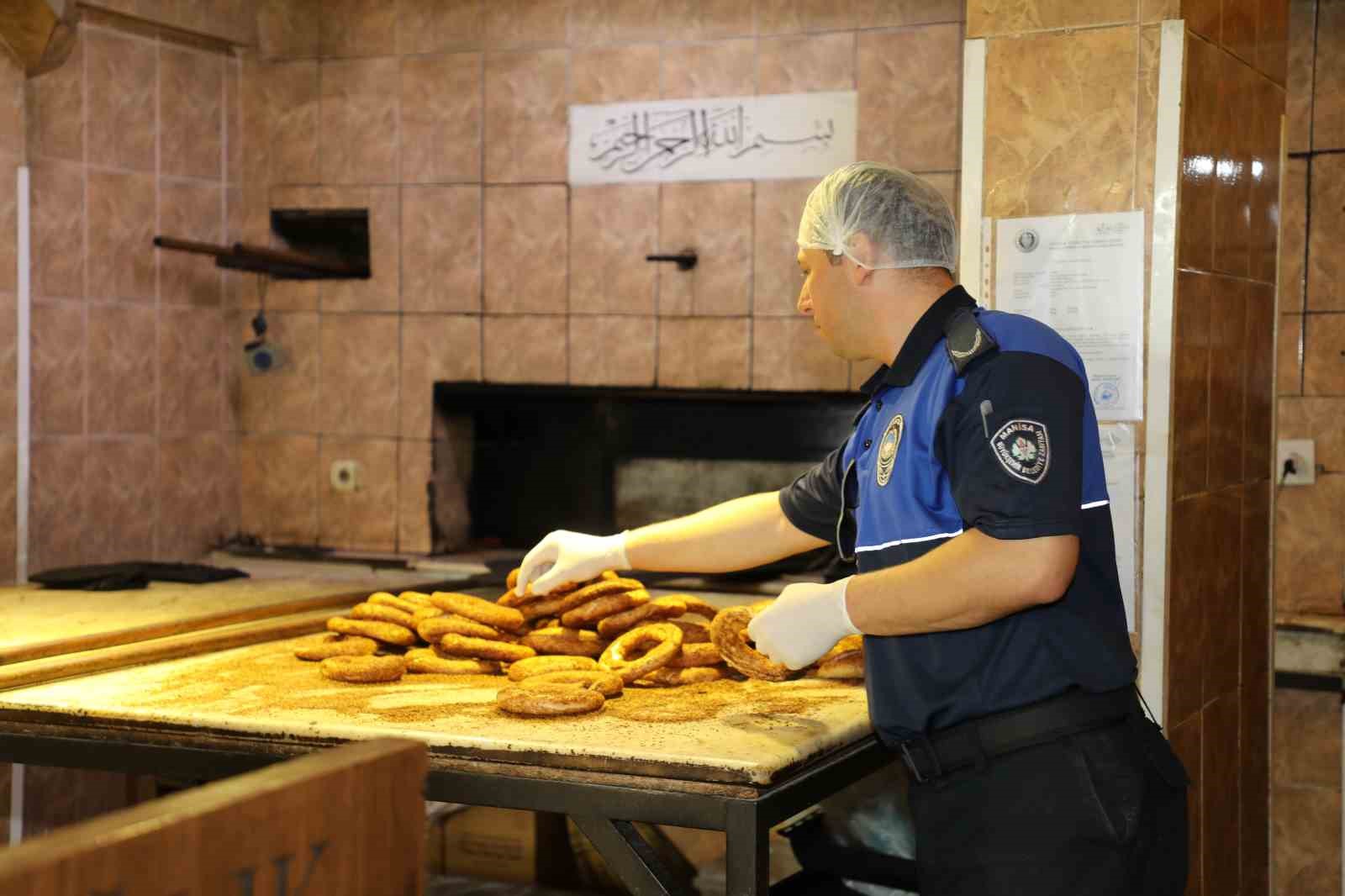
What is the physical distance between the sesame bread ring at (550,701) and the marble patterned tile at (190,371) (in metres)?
3.25

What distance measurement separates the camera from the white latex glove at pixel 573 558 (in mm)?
3143

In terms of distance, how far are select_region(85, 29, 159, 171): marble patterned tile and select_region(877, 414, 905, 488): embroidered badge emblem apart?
3613 mm

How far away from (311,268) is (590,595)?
8.97ft

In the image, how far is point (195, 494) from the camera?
5.53 metres

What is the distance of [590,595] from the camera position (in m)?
3.18

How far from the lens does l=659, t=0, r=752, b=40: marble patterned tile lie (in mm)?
4973

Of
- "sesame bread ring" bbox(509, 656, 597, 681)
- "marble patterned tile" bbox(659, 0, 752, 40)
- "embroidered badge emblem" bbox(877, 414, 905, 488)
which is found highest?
"marble patterned tile" bbox(659, 0, 752, 40)

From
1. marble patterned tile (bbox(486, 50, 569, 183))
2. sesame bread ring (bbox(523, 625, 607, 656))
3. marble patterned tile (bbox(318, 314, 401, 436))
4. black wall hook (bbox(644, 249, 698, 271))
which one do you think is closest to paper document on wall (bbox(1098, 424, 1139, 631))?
sesame bread ring (bbox(523, 625, 607, 656))

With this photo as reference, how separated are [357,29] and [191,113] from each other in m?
0.68

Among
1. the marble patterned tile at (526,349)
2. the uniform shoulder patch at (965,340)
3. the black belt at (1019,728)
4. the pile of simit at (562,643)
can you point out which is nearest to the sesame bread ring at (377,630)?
the pile of simit at (562,643)

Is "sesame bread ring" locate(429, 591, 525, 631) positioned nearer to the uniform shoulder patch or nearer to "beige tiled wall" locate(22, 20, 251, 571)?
the uniform shoulder patch

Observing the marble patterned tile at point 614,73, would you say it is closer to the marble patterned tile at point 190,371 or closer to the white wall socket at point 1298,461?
the marble patterned tile at point 190,371

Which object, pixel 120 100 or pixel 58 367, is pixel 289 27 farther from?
pixel 58 367

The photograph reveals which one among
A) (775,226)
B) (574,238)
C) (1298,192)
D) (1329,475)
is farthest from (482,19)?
(1329,475)
